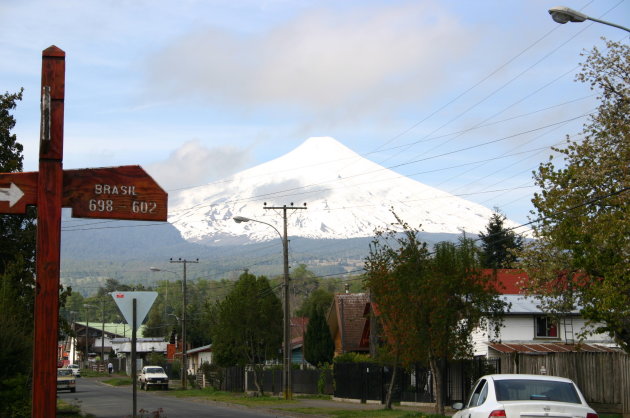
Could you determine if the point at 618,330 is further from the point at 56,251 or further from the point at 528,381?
the point at 56,251

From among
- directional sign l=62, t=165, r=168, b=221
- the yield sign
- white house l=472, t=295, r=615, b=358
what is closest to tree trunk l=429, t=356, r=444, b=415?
white house l=472, t=295, r=615, b=358

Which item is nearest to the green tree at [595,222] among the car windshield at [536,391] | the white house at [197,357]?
the car windshield at [536,391]

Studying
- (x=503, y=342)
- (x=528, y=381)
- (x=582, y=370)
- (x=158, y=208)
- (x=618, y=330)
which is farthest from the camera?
(x=503, y=342)

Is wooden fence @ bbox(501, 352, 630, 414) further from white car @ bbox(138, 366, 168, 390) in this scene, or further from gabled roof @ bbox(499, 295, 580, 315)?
white car @ bbox(138, 366, 168, 390)

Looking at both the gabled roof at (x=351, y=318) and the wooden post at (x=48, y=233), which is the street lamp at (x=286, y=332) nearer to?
the gabled roof at (x=351, y=318)

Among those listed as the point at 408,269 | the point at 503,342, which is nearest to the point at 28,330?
the point at 408,269

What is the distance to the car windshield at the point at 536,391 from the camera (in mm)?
12688

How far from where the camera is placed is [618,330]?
21516mm

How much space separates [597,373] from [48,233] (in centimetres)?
2308

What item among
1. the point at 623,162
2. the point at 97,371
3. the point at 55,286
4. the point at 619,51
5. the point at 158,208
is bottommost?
the point at 97,371

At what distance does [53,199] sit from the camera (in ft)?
23.2

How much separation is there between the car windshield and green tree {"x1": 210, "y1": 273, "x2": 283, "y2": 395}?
37409 millimetres

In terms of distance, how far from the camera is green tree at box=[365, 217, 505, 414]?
26.8 meters

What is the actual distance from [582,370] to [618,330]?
6455 millimetres
